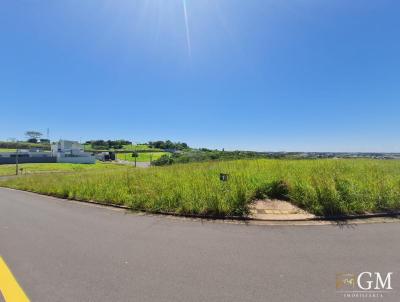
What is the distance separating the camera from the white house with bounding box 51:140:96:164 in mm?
78256

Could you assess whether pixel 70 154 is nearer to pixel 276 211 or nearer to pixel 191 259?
pixel 276 211

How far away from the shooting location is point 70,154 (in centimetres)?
8312

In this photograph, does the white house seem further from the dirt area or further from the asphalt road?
the dirt area

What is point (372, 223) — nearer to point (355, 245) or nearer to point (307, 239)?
point (355, 245)

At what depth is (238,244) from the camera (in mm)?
3908

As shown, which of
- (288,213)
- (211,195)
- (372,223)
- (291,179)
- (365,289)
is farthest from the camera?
(291,179)

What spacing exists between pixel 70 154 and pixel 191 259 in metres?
93.9

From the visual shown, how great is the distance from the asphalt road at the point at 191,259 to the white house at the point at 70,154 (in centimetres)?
8253

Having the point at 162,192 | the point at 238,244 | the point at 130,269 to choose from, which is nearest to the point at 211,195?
the point at 162,192

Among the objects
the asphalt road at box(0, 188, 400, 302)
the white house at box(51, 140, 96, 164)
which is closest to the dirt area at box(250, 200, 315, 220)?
the asphalt road at box(0, 188, 400, 302)

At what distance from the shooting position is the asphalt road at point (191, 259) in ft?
8.70

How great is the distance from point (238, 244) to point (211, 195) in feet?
7.30

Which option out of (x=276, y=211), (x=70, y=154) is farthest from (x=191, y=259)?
(x=70, y=154)

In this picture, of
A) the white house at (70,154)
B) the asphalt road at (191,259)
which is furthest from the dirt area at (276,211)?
the white house at (70,154)
